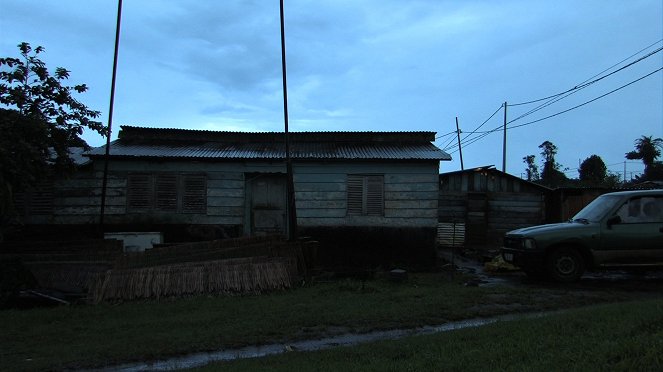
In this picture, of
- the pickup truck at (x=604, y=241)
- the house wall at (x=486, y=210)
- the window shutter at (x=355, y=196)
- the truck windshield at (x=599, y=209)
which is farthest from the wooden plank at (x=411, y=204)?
the house wall at (x=486, y=210)

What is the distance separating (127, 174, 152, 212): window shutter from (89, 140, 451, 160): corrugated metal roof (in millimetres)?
619

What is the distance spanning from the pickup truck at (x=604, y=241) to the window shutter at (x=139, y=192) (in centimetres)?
891

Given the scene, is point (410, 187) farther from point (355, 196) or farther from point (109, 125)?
point (109, 125)

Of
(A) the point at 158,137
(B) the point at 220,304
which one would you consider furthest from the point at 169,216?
(B) the point at 220,304

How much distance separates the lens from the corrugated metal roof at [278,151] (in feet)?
44.8

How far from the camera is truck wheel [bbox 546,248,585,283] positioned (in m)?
10.6

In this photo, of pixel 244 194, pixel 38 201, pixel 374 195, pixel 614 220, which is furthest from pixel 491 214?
pixel 38 201

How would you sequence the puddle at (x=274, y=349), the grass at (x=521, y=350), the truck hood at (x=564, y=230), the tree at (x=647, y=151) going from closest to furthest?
1. the grass at (x=521, y=350)
2. the puddle at (x=274, y=349)
3. the truck hood at (x=564, y=230)
4. the tree at (x=647, y=151)

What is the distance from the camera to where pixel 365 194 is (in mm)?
13695

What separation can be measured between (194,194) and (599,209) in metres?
9.27

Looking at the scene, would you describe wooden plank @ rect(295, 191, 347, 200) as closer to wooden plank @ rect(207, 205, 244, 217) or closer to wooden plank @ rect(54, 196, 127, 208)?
wooden plank @ rect(207, 205, 244, 217)

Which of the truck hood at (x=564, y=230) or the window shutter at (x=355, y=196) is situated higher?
the window shutter at (x=355, y=196)

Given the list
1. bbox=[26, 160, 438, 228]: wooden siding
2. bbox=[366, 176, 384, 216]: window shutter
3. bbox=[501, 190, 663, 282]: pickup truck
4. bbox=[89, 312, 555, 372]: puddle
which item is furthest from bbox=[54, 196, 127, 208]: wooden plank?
bbox=[501, 190, 663, 282]: pickup truck

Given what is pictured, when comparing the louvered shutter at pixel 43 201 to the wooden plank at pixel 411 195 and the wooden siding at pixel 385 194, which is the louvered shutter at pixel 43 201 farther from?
the wooden plank at pixel 411 195
